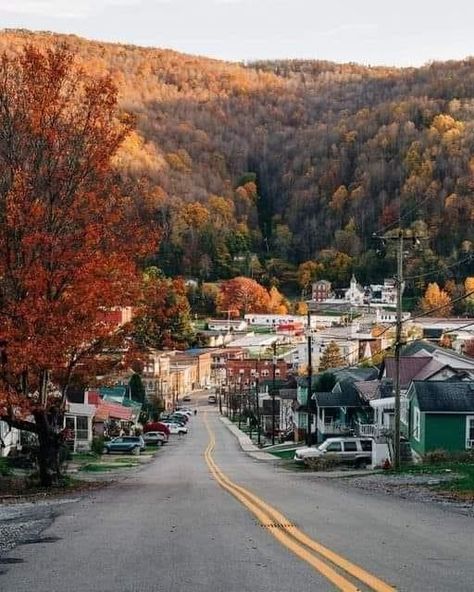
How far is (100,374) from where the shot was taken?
2388 centimetres

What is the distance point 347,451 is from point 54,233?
78.9ft

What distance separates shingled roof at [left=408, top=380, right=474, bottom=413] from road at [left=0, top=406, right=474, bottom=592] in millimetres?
21087

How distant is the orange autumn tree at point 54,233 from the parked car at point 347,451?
64.9 ft

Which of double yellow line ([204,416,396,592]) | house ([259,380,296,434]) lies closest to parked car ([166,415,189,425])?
house ([259,380,296,434])

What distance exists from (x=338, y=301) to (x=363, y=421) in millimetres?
143551

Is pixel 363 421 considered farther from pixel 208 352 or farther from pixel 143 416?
pixel 208 352

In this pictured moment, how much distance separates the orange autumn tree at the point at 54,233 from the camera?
2091 cm

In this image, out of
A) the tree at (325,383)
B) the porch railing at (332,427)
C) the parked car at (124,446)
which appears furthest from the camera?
the tree at (325,383)

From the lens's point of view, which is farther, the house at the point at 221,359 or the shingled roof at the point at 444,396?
the house at the point at 221,359

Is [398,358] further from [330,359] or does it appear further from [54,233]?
[330,359]

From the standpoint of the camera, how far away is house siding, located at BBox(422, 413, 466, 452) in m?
38.5

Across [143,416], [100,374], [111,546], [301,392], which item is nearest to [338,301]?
[143,416]

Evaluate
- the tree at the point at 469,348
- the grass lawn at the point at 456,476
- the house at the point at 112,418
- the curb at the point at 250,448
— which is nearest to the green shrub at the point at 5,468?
the grass lawn at the point at 456,476

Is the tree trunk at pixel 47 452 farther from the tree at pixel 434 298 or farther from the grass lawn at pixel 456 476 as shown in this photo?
the tree at pixel 434 298
